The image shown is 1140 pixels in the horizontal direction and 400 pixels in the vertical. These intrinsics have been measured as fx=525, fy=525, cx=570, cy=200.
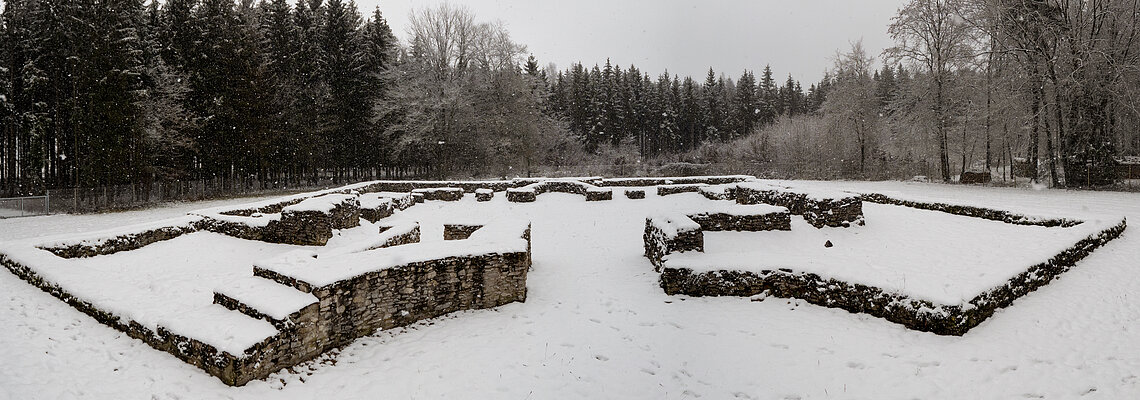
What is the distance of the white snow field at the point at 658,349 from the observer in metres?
5.15

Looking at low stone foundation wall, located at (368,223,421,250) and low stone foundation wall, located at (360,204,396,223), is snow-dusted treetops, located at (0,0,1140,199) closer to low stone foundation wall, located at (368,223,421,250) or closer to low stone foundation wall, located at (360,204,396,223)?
low stone foundation wall, located at (360,204,396,223)

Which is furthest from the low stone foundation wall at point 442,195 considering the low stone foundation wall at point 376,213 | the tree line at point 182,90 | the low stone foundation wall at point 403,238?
the tree line at point 182,90

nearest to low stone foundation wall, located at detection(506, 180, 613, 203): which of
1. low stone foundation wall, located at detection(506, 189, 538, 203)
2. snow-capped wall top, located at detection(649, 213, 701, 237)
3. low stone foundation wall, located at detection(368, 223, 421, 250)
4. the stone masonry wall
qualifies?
low stone foundation wall, located at detection(506, 189, 538, 203)

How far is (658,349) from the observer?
6.30 m

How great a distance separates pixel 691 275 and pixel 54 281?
30.8 ft

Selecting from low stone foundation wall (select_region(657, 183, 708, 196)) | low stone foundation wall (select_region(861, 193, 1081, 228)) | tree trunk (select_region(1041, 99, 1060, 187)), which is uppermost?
tree trunk (select_region(1041, 99, 1060, 187))

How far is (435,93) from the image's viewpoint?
101 feet

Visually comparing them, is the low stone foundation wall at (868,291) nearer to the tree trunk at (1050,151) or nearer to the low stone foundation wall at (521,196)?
the low stone foundation wall at (521,196)

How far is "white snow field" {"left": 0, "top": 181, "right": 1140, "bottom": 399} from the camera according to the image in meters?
5.15

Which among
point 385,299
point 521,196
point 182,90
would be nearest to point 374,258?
point 385,299

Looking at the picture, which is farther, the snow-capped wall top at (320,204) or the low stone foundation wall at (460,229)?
the snow-capped wall top at (320,204)

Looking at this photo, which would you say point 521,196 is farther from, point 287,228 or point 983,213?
point 983,213

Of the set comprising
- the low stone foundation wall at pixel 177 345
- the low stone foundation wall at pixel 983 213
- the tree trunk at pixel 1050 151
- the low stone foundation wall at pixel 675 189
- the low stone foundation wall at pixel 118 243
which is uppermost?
the tree trunk at pixel 1050 151

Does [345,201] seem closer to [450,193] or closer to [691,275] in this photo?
[450,193]
